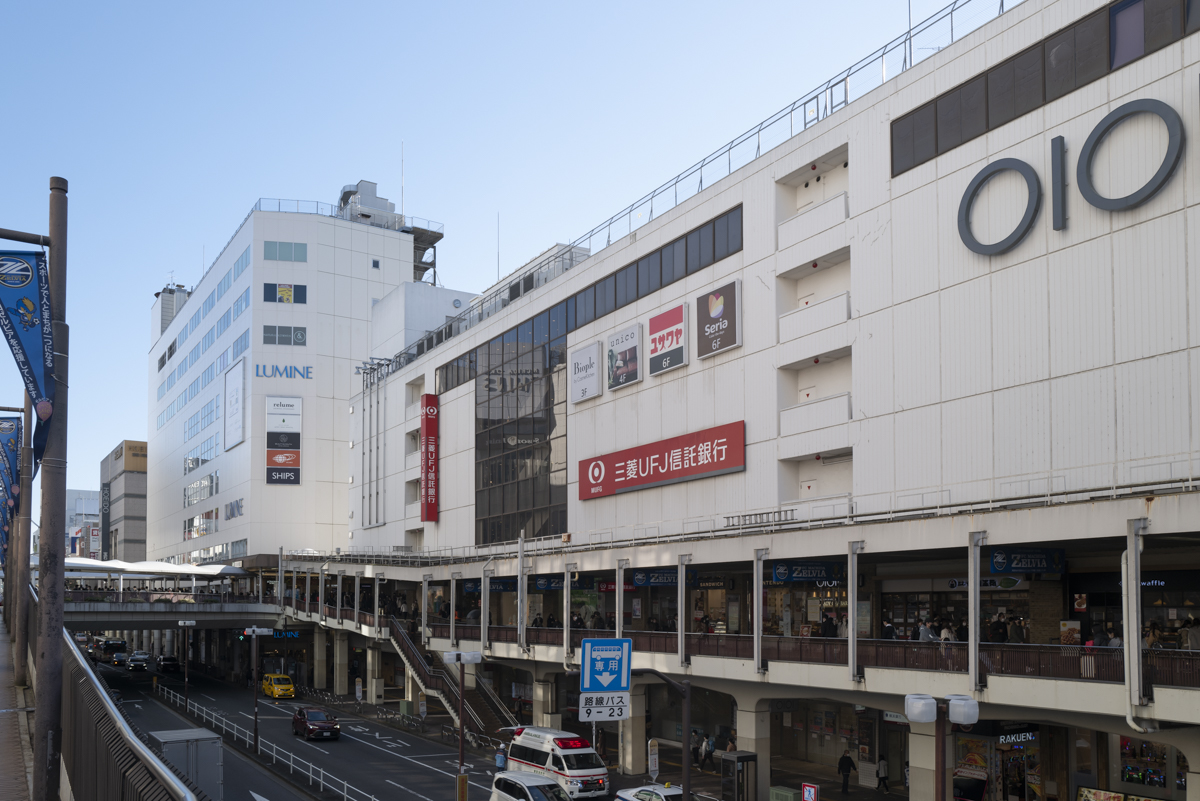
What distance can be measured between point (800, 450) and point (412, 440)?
42350 mm

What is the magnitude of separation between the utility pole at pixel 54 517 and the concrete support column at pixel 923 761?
2206 cm

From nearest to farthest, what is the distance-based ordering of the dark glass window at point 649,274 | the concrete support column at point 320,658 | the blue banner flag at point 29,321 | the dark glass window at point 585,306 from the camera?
the blue banner flag at point 29,321 < the dark glass window at point 649,274 < the dark glass window at point 585,306 < the concrete support column at point 320,658

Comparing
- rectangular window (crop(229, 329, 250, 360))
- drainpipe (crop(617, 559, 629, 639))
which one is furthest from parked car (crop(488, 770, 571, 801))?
rectangular window (crop(229, 329, 250, 360))

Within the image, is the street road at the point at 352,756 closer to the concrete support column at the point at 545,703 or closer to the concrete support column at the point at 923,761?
the concrete support column at the point at 545,703

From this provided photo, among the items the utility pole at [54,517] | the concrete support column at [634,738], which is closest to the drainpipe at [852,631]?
the concrete support column at [634,738]

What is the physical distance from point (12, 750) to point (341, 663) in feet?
177

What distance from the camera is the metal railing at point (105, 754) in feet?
29.0

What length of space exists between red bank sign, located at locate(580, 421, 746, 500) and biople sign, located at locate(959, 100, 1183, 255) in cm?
1274

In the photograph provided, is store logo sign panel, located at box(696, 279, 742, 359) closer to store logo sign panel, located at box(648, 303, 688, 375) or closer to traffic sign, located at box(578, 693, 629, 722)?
store logo sign panel, located at box(648, 303, 688, 375)

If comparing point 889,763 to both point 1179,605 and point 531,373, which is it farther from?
point 531,373

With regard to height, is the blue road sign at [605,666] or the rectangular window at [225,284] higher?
the rectangular window at [225,284]

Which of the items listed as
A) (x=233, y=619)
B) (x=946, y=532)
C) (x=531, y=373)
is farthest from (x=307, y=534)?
(x=946, y=532)

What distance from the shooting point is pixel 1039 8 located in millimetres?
29453

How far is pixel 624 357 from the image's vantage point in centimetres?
4797
